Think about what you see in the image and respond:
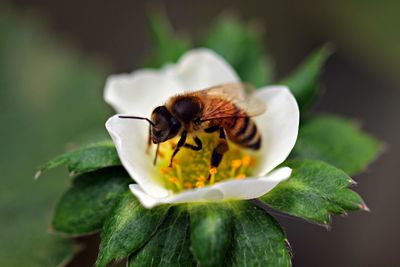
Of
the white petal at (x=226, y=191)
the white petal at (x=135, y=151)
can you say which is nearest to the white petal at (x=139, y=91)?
the white petal at (x=135, y=151)

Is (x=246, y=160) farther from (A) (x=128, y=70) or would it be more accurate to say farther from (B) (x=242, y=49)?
(A) (x=128, y=70)

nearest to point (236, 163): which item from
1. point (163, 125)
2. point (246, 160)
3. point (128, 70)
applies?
point (246, 160)

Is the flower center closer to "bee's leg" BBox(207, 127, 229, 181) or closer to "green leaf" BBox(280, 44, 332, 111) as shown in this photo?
"bee's leg" BBox(207, 127, 229, 181)

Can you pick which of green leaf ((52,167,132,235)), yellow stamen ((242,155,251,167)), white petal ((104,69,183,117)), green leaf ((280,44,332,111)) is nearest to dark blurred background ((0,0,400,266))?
green leaf ((52,167,132,235))

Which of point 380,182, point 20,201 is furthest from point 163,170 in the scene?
point 380,182

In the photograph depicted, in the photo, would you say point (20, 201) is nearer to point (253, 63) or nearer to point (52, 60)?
A: point (52, 60)
